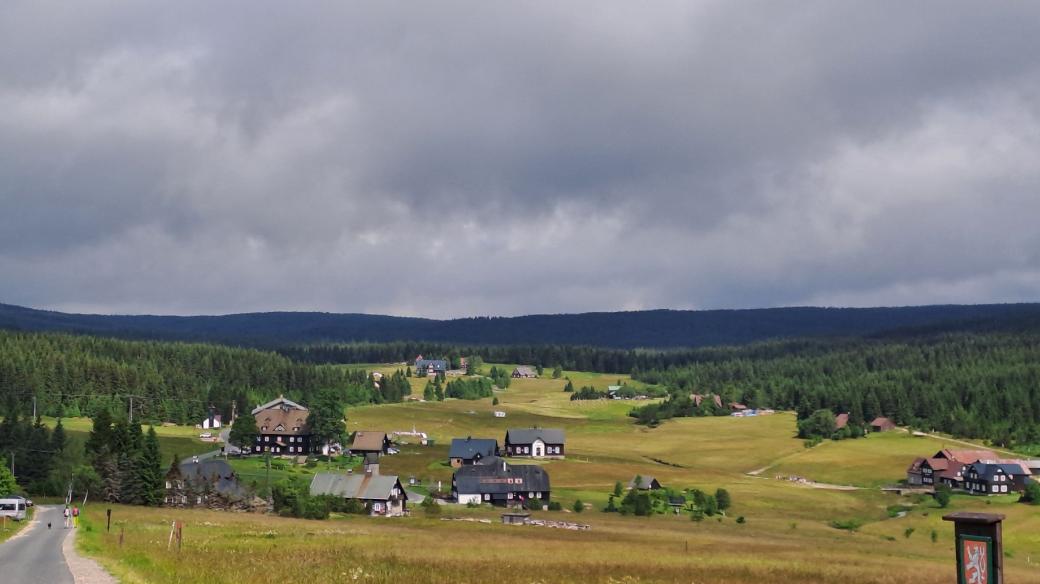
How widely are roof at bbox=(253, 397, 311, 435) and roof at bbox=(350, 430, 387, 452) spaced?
11.6m

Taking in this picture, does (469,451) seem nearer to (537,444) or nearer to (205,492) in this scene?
(537,444)

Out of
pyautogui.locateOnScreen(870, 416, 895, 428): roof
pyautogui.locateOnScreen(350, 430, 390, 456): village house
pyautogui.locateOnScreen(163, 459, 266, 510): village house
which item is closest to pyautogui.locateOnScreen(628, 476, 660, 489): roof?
pyautogui.locateOnScreen(350, 430, 390, 456): village house

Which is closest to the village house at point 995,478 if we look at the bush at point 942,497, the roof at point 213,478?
the bush at point 942,497

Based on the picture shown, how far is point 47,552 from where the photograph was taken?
38594 millimetres

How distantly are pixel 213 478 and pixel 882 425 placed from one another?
125 m

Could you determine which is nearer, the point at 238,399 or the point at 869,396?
the point at 238,399

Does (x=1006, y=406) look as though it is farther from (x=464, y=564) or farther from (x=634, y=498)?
(x=464, y=564)

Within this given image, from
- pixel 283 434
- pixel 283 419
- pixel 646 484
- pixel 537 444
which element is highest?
pixel 283 419

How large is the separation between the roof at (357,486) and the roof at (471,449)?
33290mm

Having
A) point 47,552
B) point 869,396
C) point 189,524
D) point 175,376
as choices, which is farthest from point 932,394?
point 47,552

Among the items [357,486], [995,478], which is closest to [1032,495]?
[995,478]

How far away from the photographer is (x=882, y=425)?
569 ft

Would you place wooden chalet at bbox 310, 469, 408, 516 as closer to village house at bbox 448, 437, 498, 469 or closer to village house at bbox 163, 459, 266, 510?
village house at bbox 163, 459, 266, 510

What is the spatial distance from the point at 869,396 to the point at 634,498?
106 m
